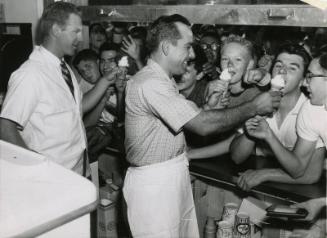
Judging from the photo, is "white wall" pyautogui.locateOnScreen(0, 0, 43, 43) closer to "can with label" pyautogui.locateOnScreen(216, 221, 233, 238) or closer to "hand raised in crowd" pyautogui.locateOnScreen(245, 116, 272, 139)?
"hand raised in crowd" pyautogui.locateOnScreen(245, 116, 272, 139)

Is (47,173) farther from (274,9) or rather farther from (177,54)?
(274,9)

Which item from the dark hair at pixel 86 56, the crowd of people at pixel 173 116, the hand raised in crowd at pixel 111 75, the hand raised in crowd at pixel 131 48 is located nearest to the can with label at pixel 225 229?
the crowd of people at pixel 173 116

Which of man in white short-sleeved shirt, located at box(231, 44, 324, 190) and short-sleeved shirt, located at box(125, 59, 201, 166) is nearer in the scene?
short-sleeved shirt, located at box(125, 59, 201, 166)

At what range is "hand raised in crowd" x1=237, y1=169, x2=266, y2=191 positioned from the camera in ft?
6.30

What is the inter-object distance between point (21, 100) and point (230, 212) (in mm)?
1412

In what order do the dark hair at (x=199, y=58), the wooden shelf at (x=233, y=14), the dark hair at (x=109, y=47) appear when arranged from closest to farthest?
the wooden shelf at (x=233, y=14) < the dark hair at (x=199, y=58) < the dark hair at (x=109, y=47)

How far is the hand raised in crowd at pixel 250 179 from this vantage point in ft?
6.30

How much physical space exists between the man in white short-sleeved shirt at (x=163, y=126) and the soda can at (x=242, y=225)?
0.38m

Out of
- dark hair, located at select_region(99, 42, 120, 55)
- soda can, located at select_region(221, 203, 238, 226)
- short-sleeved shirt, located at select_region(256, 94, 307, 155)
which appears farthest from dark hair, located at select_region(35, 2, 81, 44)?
soda can, located at select_region(221, 203, 238, 226)

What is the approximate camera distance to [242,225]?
2.20 m

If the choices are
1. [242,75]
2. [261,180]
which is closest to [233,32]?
[242,75]

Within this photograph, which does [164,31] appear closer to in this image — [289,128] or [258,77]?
[258,77]

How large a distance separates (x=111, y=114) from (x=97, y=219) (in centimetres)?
86

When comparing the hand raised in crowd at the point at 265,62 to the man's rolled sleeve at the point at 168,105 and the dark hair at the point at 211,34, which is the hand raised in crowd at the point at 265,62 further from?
the man's rolled sleeve at the point at 168,105
